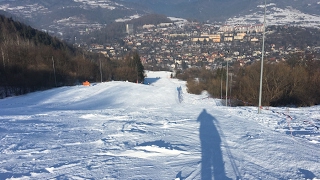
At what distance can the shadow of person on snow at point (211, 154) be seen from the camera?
5.27m

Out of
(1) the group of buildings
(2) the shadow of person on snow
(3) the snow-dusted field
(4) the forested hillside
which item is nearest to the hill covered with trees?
(3) the snow-dusted field

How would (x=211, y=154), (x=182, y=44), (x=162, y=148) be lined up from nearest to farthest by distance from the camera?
(x=211, y=154) → (x=162, y=148) → (x=182, y=44)

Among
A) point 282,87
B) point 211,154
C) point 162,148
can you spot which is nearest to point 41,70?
point 282,87

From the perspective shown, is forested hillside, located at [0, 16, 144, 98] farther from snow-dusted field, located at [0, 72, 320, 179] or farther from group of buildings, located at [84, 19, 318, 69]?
group of buildings, located at [84, 19, 318, 69]

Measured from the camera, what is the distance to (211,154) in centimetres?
643

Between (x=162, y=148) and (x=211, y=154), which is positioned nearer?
(x=211, y=154)

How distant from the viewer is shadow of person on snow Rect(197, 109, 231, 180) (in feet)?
17.3

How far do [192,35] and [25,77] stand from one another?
12794 centimetres

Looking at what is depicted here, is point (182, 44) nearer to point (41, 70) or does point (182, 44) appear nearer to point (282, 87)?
point (41, 70)

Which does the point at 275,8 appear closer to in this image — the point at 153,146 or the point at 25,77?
the point at 25,77

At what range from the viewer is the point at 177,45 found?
432ft

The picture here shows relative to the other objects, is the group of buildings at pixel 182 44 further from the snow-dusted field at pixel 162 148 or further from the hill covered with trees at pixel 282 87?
the snow-dusted field at pixel 162 148

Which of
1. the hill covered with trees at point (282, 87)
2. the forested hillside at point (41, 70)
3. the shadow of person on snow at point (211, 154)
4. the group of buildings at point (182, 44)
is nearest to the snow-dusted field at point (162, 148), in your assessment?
the shadow of person on snow at point (211, 154)

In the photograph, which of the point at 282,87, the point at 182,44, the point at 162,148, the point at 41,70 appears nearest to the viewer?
the point at 162,148
